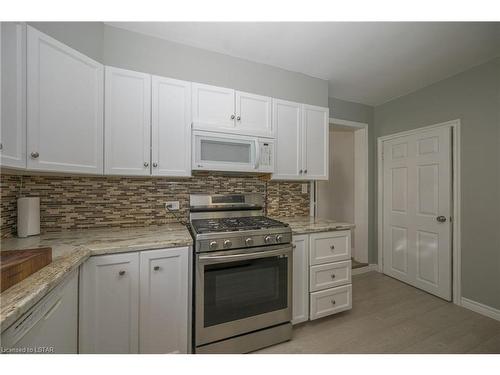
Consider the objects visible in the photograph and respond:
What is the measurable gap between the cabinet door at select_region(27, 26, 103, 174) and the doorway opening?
7.96ft

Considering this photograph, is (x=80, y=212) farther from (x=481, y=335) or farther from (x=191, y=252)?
(x=481, y=335)

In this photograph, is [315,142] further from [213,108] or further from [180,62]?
[180,62]

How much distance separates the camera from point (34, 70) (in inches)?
46.7

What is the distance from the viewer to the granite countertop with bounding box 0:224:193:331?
0.72 meters

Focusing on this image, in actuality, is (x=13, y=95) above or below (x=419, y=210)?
above

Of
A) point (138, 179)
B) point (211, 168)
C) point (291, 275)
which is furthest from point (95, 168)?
point (291, 275)

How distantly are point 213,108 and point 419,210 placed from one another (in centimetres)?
278

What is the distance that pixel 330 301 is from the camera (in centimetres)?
203

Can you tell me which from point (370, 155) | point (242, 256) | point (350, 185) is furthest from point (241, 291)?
point (350, 185)

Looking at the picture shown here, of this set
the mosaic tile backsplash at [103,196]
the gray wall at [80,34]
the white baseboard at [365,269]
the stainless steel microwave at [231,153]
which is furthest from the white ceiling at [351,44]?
the white baseboard at [365,269]

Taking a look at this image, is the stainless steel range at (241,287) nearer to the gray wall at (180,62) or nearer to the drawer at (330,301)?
the drawer at (330,301)

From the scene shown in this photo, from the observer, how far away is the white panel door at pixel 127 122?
5.20 feet

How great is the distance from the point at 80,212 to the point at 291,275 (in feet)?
5.89

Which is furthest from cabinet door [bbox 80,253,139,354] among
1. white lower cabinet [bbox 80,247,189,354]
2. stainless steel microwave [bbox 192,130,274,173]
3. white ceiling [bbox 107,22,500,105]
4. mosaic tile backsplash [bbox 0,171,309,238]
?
white ceiling [bbox 107,22,500,105]
